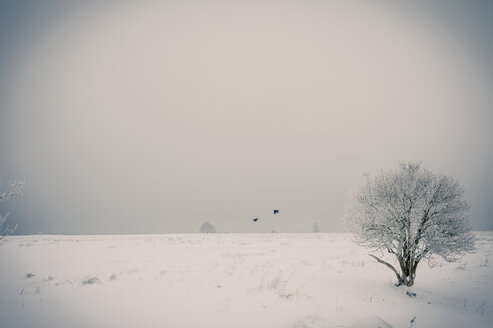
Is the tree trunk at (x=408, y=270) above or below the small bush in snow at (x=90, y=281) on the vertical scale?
above

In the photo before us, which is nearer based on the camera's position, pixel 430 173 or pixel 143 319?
pixel 143 319

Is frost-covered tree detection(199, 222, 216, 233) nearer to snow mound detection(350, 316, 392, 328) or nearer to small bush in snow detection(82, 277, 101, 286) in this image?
→ small bush in snow detection(82, 277, 101, 286)

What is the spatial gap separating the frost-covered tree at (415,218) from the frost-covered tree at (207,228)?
7411 centimetres

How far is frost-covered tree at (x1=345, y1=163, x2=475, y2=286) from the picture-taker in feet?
37.8

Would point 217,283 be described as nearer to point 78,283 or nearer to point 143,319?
point 143,319

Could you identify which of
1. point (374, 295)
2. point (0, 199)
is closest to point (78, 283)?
point (0, 199)

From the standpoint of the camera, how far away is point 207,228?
8256 cm

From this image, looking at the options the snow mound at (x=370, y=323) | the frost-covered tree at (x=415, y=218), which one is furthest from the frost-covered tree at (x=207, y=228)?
the snow mound at (x=370, y=323)

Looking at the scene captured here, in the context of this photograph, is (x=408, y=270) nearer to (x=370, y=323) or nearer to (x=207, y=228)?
(x=370, y=323)

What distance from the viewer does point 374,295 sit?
36.9ft

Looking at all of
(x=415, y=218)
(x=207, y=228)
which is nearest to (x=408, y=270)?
(x=415, y=218)

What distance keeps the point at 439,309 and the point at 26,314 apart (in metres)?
15.1

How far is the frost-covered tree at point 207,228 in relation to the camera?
82.2 m

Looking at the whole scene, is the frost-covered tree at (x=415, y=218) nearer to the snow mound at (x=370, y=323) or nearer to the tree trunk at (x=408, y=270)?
the tree trunk at (x=408, y=270)
